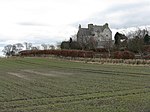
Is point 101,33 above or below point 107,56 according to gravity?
above

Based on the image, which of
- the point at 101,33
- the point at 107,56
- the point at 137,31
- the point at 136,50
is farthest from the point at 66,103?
the point at 101,33

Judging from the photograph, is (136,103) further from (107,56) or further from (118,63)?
(107,56)

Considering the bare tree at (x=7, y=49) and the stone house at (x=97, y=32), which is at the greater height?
the stone house at (x=97, y=32)

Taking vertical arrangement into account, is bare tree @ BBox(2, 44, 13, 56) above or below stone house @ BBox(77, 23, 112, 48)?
below

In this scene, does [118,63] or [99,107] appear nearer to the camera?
[99,107]

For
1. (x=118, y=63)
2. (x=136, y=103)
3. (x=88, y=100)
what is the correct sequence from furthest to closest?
(x=118, y=63)
(x=88, y=100)
(x=136, y=103)

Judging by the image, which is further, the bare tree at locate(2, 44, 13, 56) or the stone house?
the bare tree at locate(2, 44, 13, 56)

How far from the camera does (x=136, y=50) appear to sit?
7850cm

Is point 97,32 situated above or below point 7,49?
above

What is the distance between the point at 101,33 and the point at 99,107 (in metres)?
121

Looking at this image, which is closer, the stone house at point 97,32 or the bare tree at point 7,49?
the stone house at point 97,32

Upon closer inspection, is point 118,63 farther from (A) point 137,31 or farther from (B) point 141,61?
(A) point 137,31

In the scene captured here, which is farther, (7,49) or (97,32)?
(7,49)

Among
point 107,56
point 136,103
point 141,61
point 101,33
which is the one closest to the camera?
point 136,103
